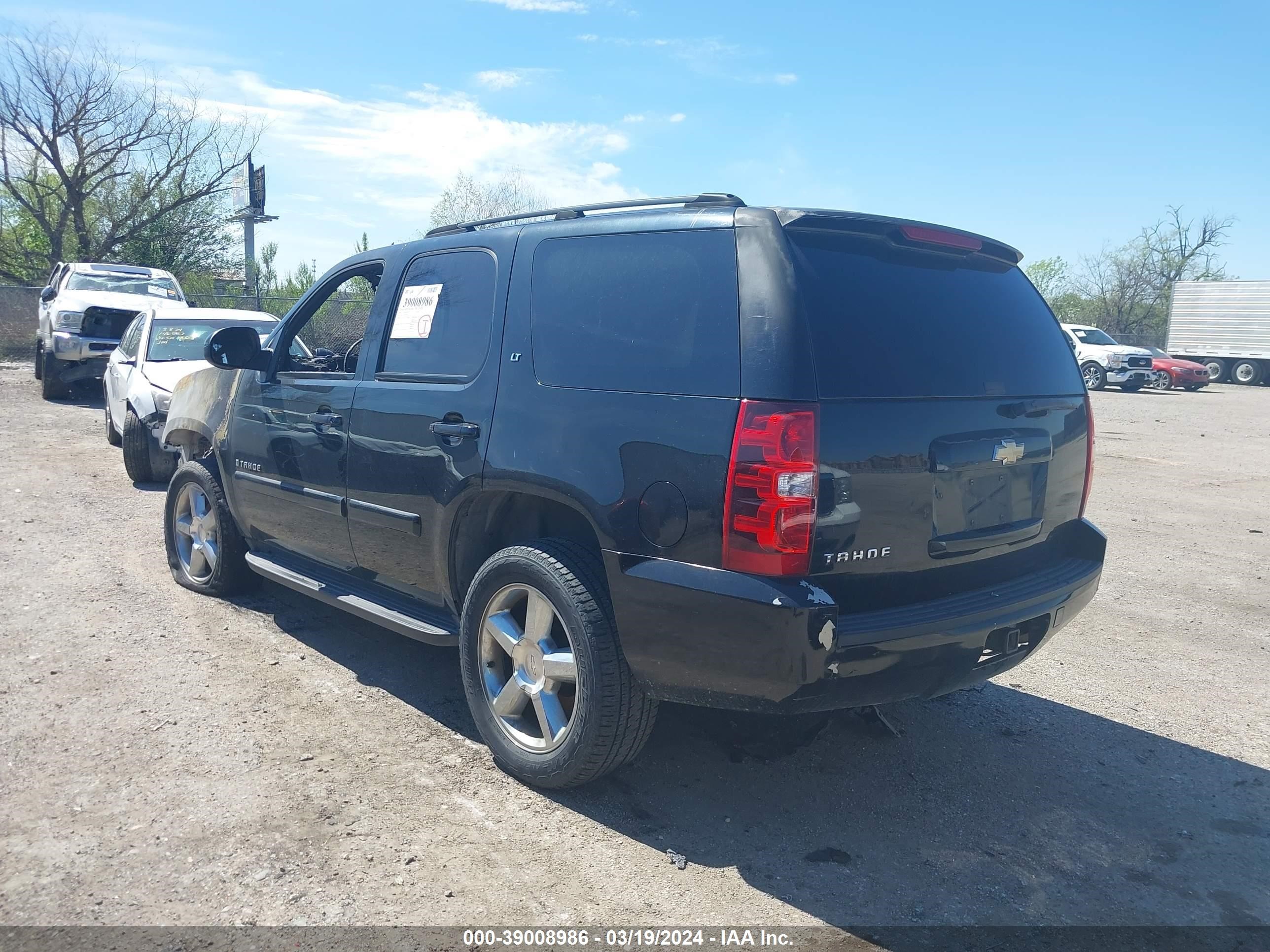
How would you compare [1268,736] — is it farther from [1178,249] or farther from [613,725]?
[1178,249]

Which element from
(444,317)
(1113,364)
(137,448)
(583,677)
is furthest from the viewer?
(1113,364)

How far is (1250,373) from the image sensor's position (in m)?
34.6

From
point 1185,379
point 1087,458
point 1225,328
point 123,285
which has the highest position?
point 1225,328

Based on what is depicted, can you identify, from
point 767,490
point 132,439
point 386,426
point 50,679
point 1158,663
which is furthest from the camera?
point 132,439

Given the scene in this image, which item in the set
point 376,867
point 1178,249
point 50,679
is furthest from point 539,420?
point 1178,249

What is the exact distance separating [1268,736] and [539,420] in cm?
345

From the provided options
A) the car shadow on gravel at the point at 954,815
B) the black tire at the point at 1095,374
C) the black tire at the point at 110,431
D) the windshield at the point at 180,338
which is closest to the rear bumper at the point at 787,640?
the car shadow on gravel at the point at 954,815

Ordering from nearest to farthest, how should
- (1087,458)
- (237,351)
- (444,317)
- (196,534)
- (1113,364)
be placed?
(1087,458) < (444,317) < (237,351) < (196,534) < (1113,364)

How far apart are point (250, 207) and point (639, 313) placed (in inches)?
1184

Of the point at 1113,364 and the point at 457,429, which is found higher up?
the point at 457,429

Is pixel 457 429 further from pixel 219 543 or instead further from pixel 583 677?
pixel 219 543

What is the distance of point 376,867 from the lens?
2994 millimetres

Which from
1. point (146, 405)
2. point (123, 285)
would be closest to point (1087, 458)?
point (146, 405)

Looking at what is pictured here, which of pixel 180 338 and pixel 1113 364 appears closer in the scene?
pixel 180 338
